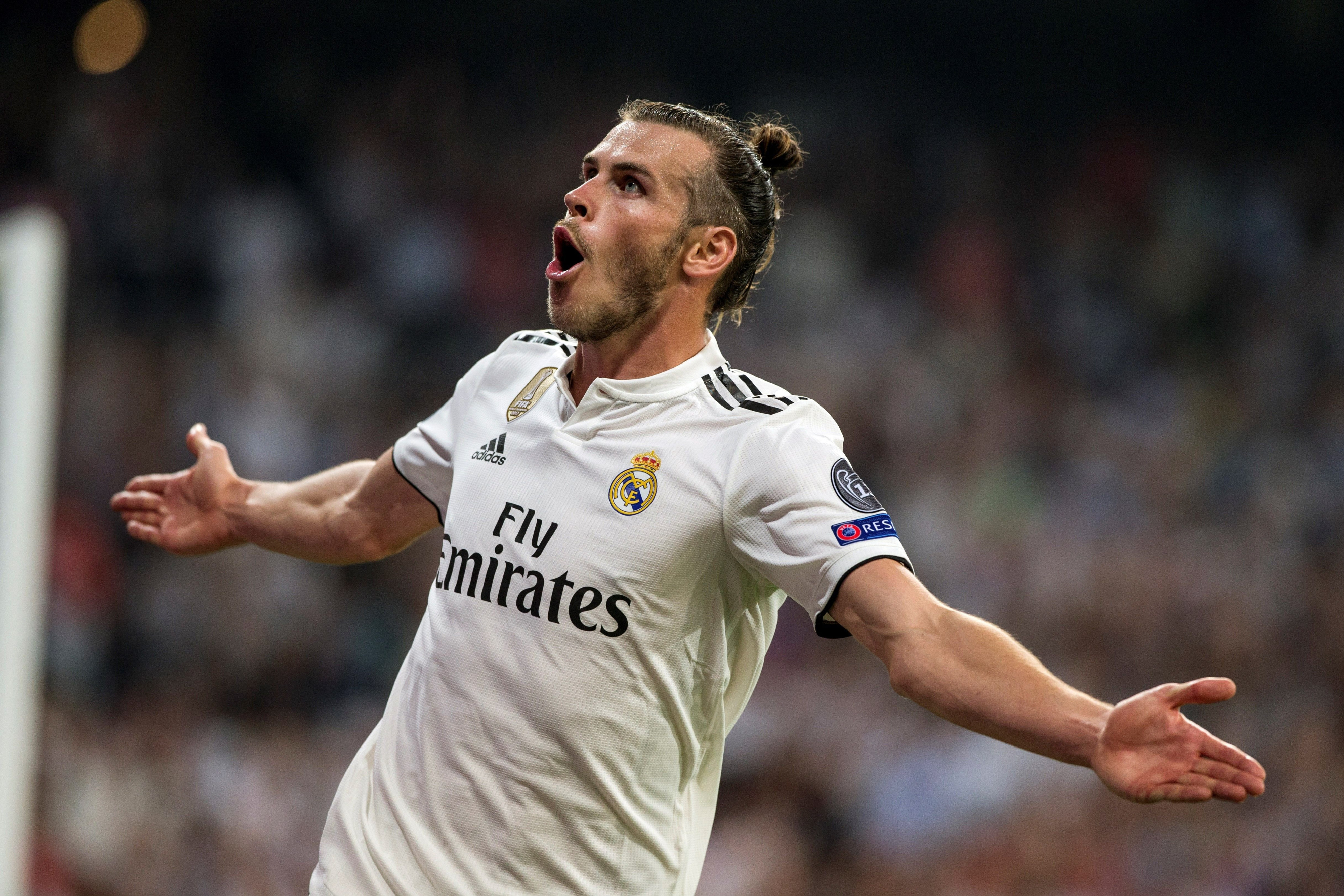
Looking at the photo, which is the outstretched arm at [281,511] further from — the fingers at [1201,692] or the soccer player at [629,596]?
the fingers at [1201,692]

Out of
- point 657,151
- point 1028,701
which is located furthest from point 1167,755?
point 657,151

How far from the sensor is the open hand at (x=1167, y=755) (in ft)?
7.68

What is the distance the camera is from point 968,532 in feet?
29.7

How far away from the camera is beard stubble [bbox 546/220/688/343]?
3.18 metres

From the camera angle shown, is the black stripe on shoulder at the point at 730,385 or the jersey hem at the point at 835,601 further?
the black stripe on shoulder at the point at 730,385

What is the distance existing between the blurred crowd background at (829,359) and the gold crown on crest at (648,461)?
5092mm

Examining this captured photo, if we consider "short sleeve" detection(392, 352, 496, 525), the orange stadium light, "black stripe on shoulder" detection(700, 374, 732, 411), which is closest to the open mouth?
"short sleeve" detection(392, 352, 496, 525)

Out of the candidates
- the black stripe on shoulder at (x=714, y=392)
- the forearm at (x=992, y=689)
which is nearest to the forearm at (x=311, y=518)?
the black stripe on shoulder at (x=714, y=392)

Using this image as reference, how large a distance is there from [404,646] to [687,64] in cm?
520

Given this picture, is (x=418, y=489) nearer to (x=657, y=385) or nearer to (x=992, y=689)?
(x=657, y=385)

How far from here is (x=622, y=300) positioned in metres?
3.18

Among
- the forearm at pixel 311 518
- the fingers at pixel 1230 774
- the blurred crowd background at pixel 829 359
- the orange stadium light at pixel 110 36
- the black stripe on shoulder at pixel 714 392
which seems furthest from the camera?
the orange stadium light at pixel 110 36

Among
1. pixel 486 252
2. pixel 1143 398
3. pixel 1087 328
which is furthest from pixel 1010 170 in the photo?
pixel 486 252

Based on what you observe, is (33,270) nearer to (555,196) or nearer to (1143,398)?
(555,196)
